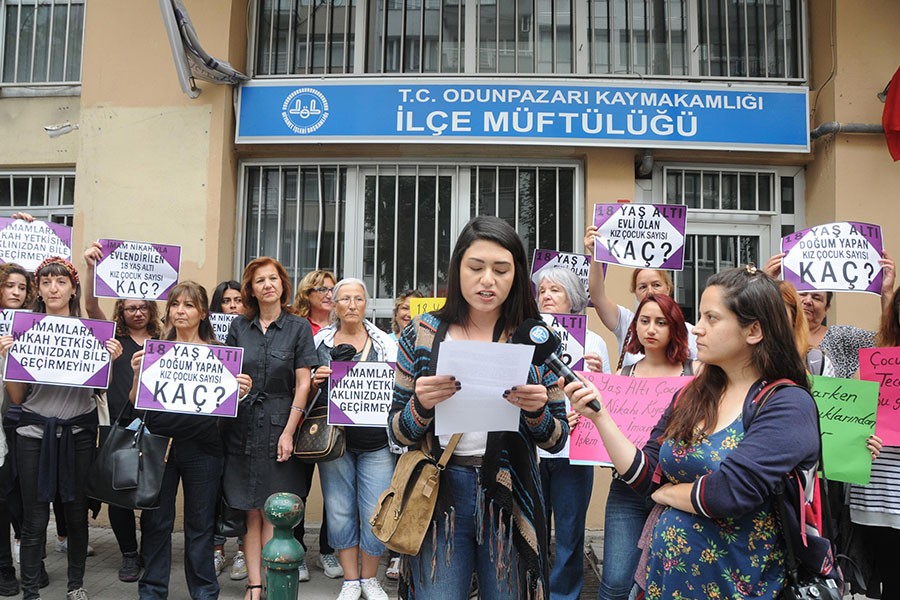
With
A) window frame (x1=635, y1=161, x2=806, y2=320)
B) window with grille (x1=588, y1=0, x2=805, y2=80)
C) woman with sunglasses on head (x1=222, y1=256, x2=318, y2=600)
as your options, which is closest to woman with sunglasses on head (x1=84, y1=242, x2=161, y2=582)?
woman with sunglasses on head (x1=222, y1=256, x2=318, y2=600)

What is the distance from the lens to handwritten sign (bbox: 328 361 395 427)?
16.2 ft

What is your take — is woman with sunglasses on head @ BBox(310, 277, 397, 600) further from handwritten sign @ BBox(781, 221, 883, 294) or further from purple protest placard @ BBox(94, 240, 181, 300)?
handwritten sign @ BBox(781, 221, 883, 294)

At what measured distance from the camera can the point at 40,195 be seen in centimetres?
779

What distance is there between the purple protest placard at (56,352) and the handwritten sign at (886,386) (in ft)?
14.9

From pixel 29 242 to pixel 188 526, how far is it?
2.68m

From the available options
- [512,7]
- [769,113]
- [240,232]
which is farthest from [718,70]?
[240,232]

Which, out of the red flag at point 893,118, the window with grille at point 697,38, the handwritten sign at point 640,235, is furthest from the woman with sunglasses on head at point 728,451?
the window with grille at point 697,38

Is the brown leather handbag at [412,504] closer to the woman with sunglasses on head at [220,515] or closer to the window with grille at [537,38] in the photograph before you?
the woman with sunglasses on head at [220,515]

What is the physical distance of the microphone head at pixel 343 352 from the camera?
202 inches

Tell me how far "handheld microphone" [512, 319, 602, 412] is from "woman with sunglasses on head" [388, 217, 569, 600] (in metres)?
0.08

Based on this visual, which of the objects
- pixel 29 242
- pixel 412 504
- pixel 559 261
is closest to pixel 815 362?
pixel 559 261

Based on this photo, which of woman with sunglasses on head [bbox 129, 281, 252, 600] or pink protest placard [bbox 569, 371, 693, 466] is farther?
woman with sunglasses on head [bbox 129, 281, 252, 600]

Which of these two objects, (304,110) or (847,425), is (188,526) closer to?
(847,425)

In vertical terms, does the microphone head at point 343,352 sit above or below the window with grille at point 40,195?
below
